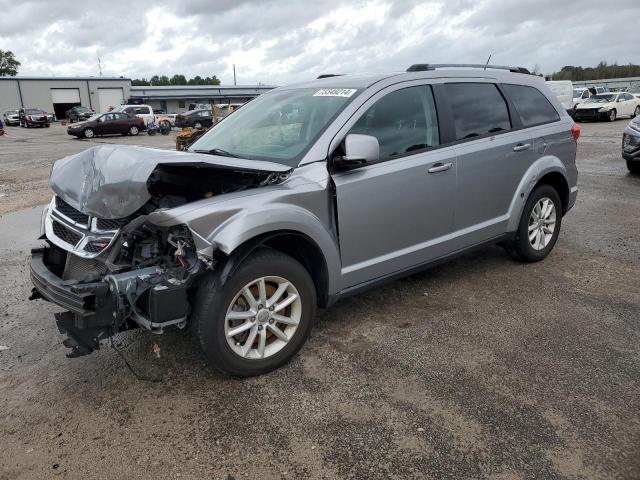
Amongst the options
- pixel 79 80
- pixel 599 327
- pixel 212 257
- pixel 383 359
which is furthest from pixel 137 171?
pixel 79 80

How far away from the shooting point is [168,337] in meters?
3.73

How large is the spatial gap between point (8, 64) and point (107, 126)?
72.2m

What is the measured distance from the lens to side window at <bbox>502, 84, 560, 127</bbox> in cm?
478

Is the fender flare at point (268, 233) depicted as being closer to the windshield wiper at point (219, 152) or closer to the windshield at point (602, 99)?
the windshield wiper at point (219, 152)

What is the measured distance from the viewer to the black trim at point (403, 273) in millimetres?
3566

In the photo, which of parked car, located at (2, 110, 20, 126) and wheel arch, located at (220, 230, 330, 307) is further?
parked car, located at (2, 110, 20, 126)

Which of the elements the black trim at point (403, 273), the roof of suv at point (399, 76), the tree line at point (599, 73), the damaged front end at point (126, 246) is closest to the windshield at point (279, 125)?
the roof of suv at point (399, 76)

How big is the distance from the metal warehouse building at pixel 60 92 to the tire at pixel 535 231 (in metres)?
61.8

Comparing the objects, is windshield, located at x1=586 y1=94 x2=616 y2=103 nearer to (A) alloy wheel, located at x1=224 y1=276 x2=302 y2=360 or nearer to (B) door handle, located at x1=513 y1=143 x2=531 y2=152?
(B) door handle, located at x1=513 y1=143 x2=531 y2=152

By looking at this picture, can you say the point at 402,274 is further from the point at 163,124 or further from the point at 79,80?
the point at 79,80

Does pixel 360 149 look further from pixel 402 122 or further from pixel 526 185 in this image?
pixel 526 185

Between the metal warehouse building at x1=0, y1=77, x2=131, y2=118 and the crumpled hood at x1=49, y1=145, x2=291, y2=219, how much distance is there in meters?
61.5

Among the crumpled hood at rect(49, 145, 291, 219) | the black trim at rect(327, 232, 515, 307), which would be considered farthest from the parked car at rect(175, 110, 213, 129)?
the crumpled hood at rect(49, 145, 291, 219)

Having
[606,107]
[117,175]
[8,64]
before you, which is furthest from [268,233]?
[8,64]
